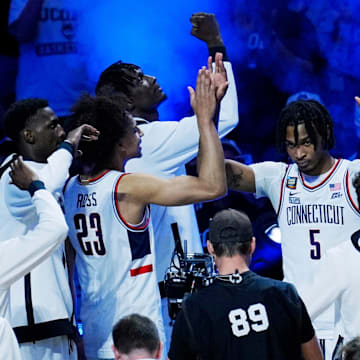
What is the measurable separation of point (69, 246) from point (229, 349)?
1.60m

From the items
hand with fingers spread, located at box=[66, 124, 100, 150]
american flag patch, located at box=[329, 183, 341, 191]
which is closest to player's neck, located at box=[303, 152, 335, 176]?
american flag patch, located at box=[329, 183, 341, 191]

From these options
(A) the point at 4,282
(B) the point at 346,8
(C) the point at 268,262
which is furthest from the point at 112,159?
(B) the point at 346,8

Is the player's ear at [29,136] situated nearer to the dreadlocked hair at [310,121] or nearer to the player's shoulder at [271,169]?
the player's shoulder at [271,169]

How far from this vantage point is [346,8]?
646 cm

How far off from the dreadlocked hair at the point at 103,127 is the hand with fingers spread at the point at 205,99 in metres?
0.55

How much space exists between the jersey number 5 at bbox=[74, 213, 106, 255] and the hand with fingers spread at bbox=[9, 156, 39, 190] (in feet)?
1.54

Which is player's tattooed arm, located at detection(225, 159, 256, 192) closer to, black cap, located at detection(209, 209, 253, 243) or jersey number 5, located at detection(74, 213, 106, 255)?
jersey number 5, located at detection(74, 213, 106, 255)

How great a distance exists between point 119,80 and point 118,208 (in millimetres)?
1178

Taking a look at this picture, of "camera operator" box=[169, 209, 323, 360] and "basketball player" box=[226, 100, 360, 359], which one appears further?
"basketball player" box=[226, 100, 360, 359]

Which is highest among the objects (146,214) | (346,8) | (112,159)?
(346,8)

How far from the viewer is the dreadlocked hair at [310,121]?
4.61 metres

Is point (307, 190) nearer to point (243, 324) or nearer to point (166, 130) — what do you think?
point (166, 130)

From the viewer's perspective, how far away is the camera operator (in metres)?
2.91

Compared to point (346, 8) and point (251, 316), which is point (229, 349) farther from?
point (346, 8)
